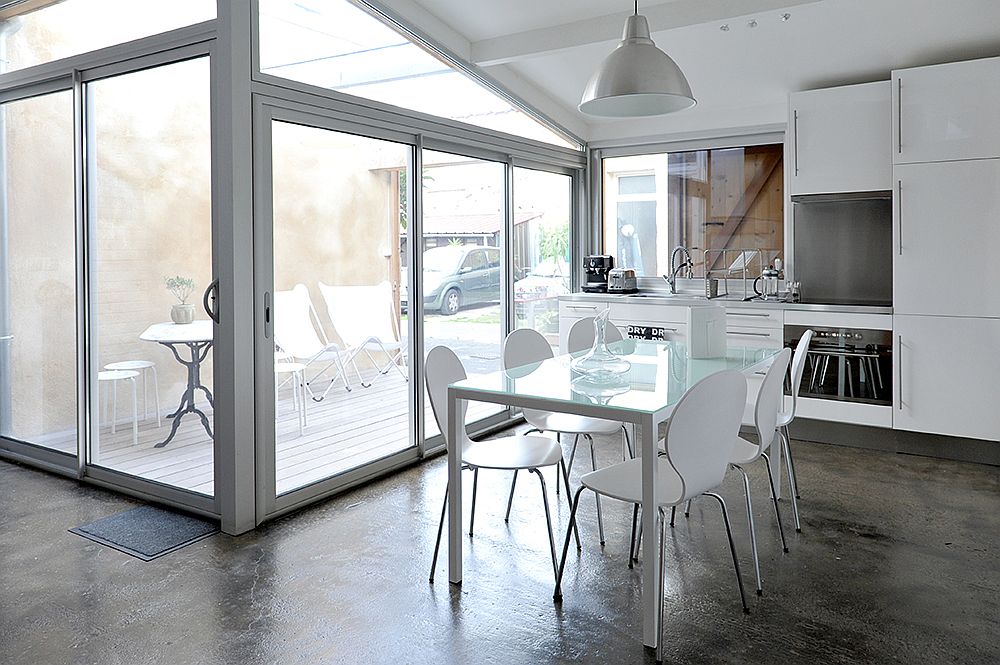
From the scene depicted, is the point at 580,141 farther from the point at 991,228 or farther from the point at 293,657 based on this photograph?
the point at 293,657

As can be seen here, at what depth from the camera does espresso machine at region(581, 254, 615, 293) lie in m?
6.36

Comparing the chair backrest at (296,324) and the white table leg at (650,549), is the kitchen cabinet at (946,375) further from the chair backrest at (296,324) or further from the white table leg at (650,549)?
the chair backrest at (296,324)

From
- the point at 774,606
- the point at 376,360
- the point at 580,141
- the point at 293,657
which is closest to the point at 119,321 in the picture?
the point at 376,360

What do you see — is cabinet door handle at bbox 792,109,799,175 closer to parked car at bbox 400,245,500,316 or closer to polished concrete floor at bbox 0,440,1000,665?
parked car at bbox 400,245,500,316

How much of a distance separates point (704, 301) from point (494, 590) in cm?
325

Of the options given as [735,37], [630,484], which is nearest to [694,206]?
[735,37]

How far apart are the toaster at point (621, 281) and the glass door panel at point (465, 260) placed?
3.24 ft

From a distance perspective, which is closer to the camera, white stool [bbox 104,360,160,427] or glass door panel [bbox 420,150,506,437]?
white stool [bbox 104,360,160,427]

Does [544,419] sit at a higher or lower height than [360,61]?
lower

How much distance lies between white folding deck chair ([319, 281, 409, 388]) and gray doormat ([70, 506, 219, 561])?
3.99 feet

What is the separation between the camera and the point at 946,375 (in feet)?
15.5

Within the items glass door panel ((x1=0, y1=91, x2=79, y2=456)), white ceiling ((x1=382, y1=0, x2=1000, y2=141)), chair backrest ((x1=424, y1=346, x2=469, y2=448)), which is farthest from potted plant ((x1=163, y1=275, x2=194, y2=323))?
white ceiling ((x1=382, y1=0, x2=1000, y2=141))

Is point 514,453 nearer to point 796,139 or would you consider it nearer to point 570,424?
point 570,424

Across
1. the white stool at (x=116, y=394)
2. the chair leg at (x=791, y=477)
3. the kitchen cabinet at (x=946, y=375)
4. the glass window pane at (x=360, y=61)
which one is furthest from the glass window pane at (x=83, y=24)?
the kitchen cabinet at (x=946, y=375)
